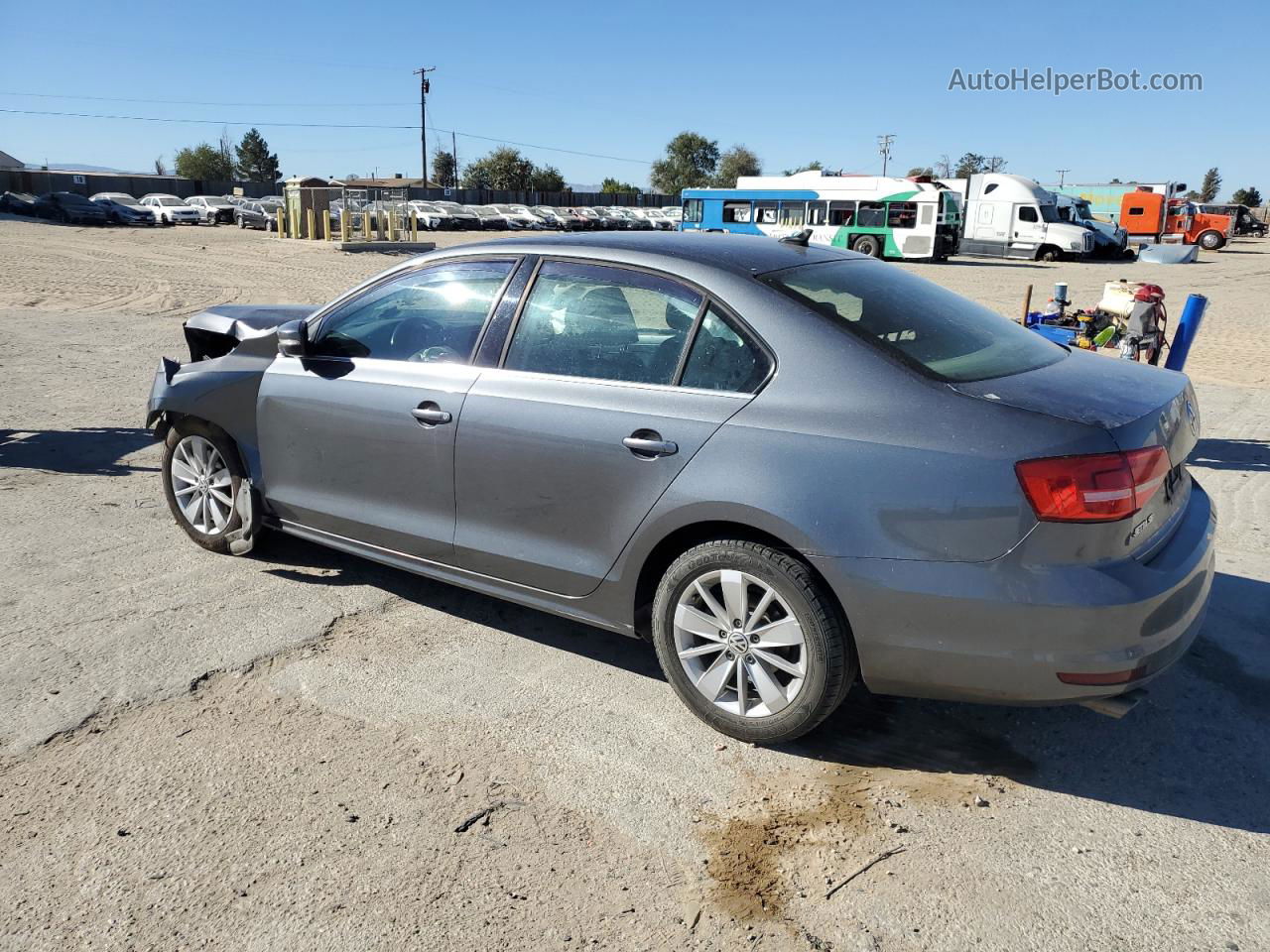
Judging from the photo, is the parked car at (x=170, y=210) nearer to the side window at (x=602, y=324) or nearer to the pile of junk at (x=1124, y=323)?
the pile of junk at (x=1124, y=323)

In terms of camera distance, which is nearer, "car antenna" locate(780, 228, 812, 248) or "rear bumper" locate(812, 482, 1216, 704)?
"rear bumper" locate(812, 482, 1216, 704)

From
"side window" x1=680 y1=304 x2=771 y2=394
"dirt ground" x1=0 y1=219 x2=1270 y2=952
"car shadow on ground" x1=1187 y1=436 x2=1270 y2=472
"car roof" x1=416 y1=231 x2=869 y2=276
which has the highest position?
"car roof" x1=416 y1=231 x2=869 y2=276

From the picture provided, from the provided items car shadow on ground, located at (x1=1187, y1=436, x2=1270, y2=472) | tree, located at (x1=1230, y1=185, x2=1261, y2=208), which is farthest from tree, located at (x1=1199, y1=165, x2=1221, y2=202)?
car shadow on ground, located at (x1=1187, y1=436, x2=1270, y2=472)

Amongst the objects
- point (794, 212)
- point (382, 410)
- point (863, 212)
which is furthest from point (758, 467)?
point (794, 212)

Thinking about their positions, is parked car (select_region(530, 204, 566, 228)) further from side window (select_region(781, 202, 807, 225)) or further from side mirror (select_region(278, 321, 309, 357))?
side mirror (select_region(278, 321, 309, 357))

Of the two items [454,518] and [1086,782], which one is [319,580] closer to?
[454,518]

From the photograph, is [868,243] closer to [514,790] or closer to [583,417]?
[583,417]

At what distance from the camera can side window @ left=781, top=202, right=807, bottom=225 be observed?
37.4 m

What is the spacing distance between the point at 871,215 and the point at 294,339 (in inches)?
1369

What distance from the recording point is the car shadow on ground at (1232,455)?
22.6 ft

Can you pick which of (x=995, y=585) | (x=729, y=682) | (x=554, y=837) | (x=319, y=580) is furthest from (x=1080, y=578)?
(x=319, y=580)

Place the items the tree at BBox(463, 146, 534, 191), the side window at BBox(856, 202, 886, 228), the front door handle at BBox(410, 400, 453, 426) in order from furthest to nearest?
1. the tree at BBox(463, 146, 534, 191)
2. the side window at BBox(856, 202, 886, 228)
3. the front door handle at BBox(410, 400, 453, 426)

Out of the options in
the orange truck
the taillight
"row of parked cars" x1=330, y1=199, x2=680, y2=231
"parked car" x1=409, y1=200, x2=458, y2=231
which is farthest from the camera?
"row of parked cars" x1=330, y1=199, x2=680, y2=231

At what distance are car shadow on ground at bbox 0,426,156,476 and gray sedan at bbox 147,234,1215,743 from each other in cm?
272
